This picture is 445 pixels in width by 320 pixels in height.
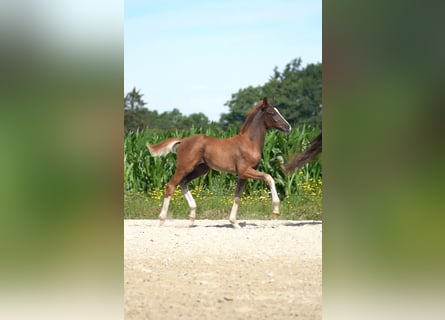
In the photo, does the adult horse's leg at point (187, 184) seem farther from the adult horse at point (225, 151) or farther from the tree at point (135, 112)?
the tree at point (135, 112)

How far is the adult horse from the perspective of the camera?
7116 millimetres

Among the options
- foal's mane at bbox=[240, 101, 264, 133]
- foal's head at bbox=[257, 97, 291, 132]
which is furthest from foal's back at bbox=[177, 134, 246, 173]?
foal's head at bbox=[257, 97, 291, 132]

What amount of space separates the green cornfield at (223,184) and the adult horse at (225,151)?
102 centimetres

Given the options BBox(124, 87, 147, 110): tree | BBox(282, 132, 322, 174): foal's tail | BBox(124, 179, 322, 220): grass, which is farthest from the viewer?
BBox(124, 87, 147, 110): tree

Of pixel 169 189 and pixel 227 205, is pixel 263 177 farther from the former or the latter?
pixel 227 205

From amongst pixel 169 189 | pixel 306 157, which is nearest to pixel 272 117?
pixel 169 189

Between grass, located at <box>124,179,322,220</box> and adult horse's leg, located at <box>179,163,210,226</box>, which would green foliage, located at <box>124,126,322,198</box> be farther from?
adult horse's leg, located at <box>179,163,210,226</box>

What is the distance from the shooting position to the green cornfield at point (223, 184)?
324 inches

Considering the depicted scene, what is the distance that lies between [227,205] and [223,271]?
332 cm

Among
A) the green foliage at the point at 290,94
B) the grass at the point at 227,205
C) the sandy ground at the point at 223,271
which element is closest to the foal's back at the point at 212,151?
the sandy ground at the point at 223,271

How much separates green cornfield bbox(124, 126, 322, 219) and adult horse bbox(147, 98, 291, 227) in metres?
1.02
